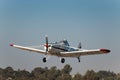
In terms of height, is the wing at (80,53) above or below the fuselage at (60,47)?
below

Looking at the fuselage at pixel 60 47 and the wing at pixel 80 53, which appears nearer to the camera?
the wing at pixel 80 53

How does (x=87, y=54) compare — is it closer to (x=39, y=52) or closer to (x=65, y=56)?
(x=65, y=56)

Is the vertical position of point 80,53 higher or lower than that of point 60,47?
lower

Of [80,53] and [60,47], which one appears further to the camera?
[60,47]

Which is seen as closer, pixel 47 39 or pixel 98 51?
pixel 98 51

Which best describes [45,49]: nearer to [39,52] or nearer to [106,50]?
[39,52]

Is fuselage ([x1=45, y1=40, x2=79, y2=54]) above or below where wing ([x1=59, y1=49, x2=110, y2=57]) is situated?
above

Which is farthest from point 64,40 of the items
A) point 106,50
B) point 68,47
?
point 106,50

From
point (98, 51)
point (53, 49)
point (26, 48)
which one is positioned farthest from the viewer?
point (26, 48)

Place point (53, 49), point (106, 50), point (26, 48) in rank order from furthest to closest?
point (26, 48) → point (53, 49) → point (106, 50)

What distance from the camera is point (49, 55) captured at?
61219 millimetres

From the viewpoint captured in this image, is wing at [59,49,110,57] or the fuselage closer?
wing at [59,49,110,57]

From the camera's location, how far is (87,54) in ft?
203

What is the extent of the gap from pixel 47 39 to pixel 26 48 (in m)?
7.47
